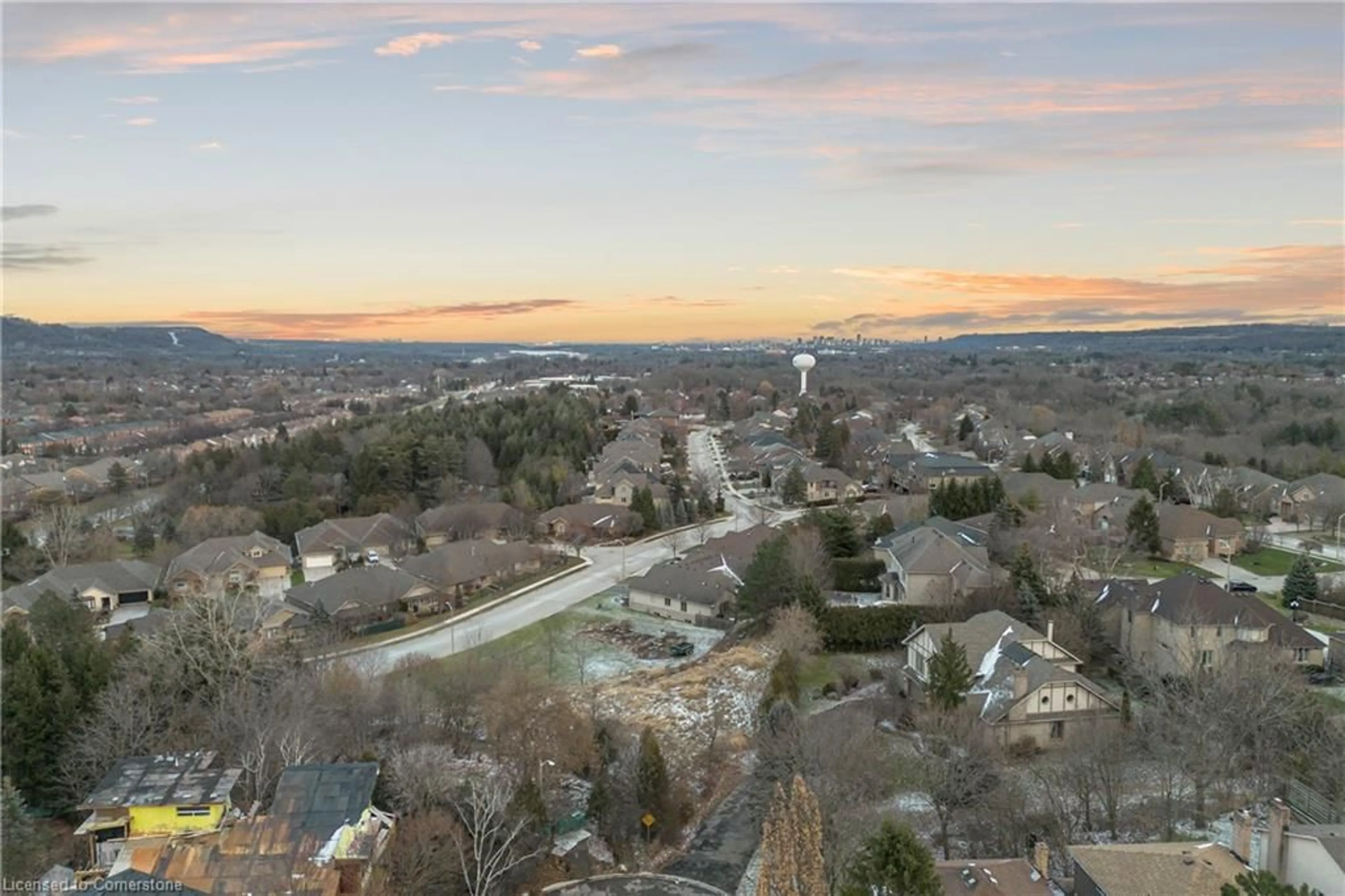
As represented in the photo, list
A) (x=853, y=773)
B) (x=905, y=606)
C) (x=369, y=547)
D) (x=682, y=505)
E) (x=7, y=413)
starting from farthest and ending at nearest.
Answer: (x=7, y=413)
(x=682, y=505)
(x=369, y=547)
(x=905, y=606)
(x=853, y=773)

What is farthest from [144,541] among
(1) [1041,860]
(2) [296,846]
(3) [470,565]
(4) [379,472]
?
(1) [1041,860]

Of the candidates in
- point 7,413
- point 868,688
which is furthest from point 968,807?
point 7,413

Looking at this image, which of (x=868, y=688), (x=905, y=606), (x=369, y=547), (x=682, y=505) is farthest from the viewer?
(x=682, y=505)

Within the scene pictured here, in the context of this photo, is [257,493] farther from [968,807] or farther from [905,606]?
[968,807]

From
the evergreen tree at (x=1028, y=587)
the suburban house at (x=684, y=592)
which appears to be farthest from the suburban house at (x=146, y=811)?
the evergreen tree at (x=1028, y=587)

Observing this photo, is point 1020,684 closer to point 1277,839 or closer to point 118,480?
point 1277,839

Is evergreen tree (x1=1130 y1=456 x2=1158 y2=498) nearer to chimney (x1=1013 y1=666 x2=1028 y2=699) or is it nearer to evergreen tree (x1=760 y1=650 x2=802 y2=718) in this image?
chimney (x1=1013 y1=666 x2=1028 y2=699)
